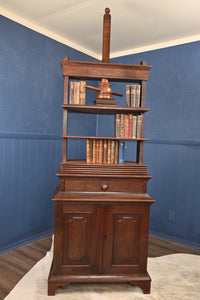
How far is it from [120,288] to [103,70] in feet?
6.51

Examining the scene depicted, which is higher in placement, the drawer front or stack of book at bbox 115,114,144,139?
stack of book at bbox 115,114,144,139

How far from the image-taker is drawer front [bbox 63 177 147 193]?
2.07 m

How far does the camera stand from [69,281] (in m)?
2.03

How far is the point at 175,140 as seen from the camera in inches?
127

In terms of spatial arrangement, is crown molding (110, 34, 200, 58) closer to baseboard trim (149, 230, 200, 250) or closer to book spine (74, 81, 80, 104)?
book spine (74, 81, 80, 104)

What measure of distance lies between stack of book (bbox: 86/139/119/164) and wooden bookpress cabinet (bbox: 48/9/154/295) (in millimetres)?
76

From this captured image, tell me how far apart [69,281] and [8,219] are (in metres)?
1.16

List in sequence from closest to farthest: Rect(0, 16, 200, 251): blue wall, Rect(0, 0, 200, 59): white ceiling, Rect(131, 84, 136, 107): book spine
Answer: Rect(131, 84, 136, 107): book spine, Rect(0, 0, 200, 59): white ceiling, Rect(0, 16, 200, 251): blue wall

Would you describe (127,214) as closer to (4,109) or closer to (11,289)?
(11,289)

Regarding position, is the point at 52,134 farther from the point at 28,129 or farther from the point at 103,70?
the point at 103,70

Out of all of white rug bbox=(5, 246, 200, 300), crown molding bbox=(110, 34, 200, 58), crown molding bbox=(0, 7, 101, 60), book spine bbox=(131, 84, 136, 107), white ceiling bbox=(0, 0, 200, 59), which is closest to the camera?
white rug bbox=(5, 246, 200, 300)

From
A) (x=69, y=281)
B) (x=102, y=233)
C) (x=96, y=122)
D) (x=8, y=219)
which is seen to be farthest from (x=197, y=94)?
(x=8, y=219)

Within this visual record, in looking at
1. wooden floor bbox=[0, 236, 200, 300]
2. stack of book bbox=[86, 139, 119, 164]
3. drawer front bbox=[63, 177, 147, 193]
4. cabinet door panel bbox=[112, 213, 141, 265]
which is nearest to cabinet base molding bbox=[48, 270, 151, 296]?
cabinet door panel bbox=[112, 213, 141, 265]

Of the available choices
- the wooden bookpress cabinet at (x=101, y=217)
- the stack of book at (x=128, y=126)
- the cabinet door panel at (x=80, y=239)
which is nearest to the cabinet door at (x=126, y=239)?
the wooden bookpress cabinet at (x=101, y=217)
